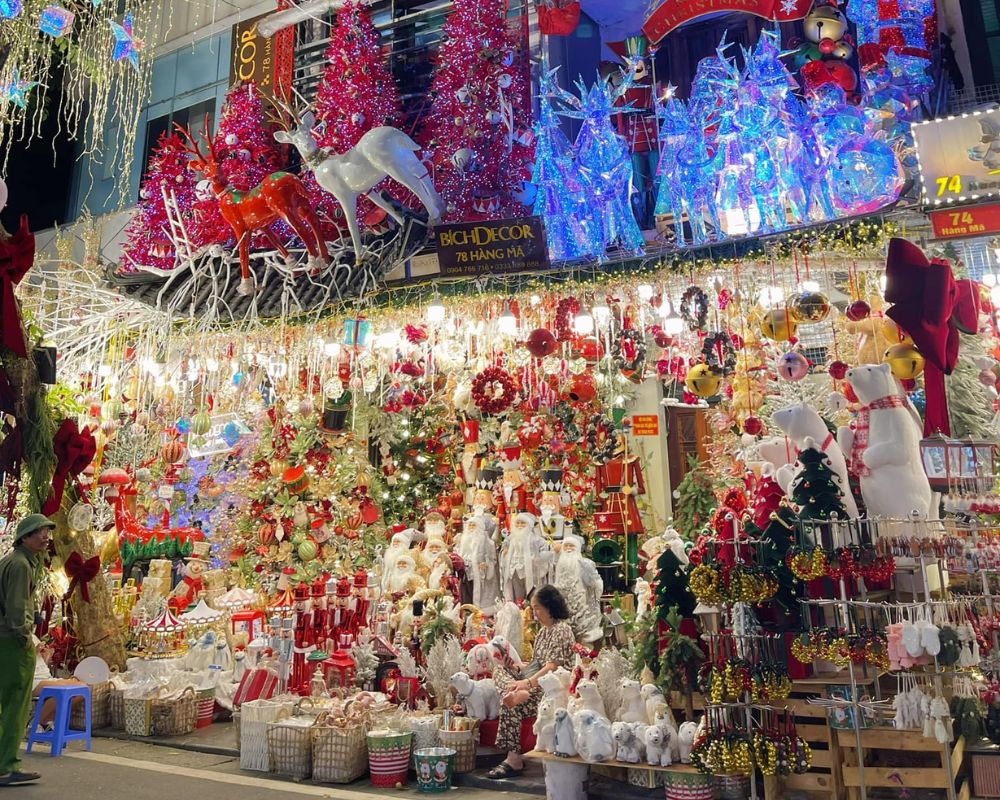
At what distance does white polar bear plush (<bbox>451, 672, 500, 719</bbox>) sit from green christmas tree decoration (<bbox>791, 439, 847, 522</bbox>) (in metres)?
2.23

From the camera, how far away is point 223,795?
4.42 m

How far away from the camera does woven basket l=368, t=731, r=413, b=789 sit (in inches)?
181

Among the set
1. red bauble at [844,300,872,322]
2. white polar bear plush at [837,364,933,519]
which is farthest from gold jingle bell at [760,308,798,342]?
white polar bear plush at [837,364,933,519]

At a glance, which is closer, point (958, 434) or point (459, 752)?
point (459, 752)

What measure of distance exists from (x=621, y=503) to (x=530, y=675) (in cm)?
289

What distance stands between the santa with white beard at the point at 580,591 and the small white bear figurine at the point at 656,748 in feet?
7.51

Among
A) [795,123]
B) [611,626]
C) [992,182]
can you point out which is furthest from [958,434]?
[611,626]

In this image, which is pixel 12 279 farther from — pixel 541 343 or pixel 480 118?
pixel 480 118

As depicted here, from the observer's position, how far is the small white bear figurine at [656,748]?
12.8 ft

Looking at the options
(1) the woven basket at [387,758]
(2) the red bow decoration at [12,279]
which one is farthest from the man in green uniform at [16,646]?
(1) the woven basket at [387,758]

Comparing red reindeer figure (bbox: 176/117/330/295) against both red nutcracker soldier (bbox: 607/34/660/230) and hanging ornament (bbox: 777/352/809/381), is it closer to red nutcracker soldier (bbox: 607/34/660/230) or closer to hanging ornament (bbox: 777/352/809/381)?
red nutcracker soldier (bbox: 607/34/660/230)

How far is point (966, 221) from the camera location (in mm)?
5223

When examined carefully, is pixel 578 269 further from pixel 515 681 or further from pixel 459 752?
pixel 459 752

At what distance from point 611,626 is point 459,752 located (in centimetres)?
180
